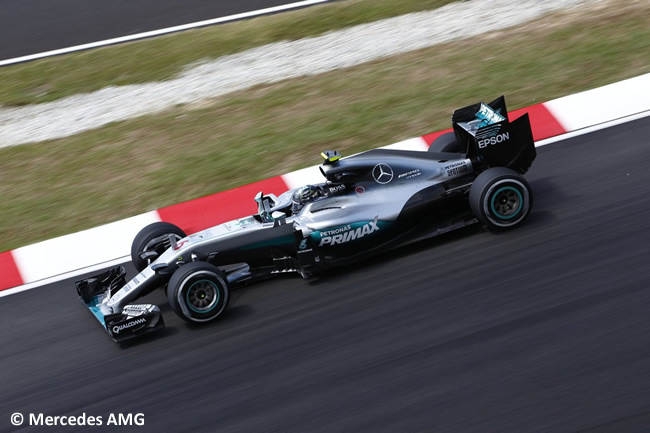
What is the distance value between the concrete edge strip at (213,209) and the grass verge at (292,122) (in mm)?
286

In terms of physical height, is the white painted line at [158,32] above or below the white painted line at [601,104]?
above

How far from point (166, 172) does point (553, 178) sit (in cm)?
419

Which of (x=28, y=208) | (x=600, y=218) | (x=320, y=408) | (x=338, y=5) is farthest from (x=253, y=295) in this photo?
(x=338, y=5)

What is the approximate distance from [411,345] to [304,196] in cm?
175

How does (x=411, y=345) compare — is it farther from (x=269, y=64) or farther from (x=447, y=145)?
(x=269, y=64)

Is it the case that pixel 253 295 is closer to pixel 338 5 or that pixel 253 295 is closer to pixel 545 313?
pixel 545 313

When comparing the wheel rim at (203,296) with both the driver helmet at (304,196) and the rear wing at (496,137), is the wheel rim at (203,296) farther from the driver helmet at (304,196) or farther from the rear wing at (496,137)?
the rear wing at (496,137)

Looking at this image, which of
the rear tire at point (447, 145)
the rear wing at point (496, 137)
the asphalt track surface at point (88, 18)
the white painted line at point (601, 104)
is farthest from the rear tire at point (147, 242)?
the asphalt track surface at point (88, 18)

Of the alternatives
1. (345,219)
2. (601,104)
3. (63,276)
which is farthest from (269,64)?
(345,219)

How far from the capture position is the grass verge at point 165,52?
11.5 meters

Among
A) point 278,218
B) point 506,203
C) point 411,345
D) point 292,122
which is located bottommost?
point 411,345

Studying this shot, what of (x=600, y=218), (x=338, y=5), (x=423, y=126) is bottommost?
(x=600, y=218)

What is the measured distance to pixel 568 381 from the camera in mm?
4957

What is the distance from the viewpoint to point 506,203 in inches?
261
